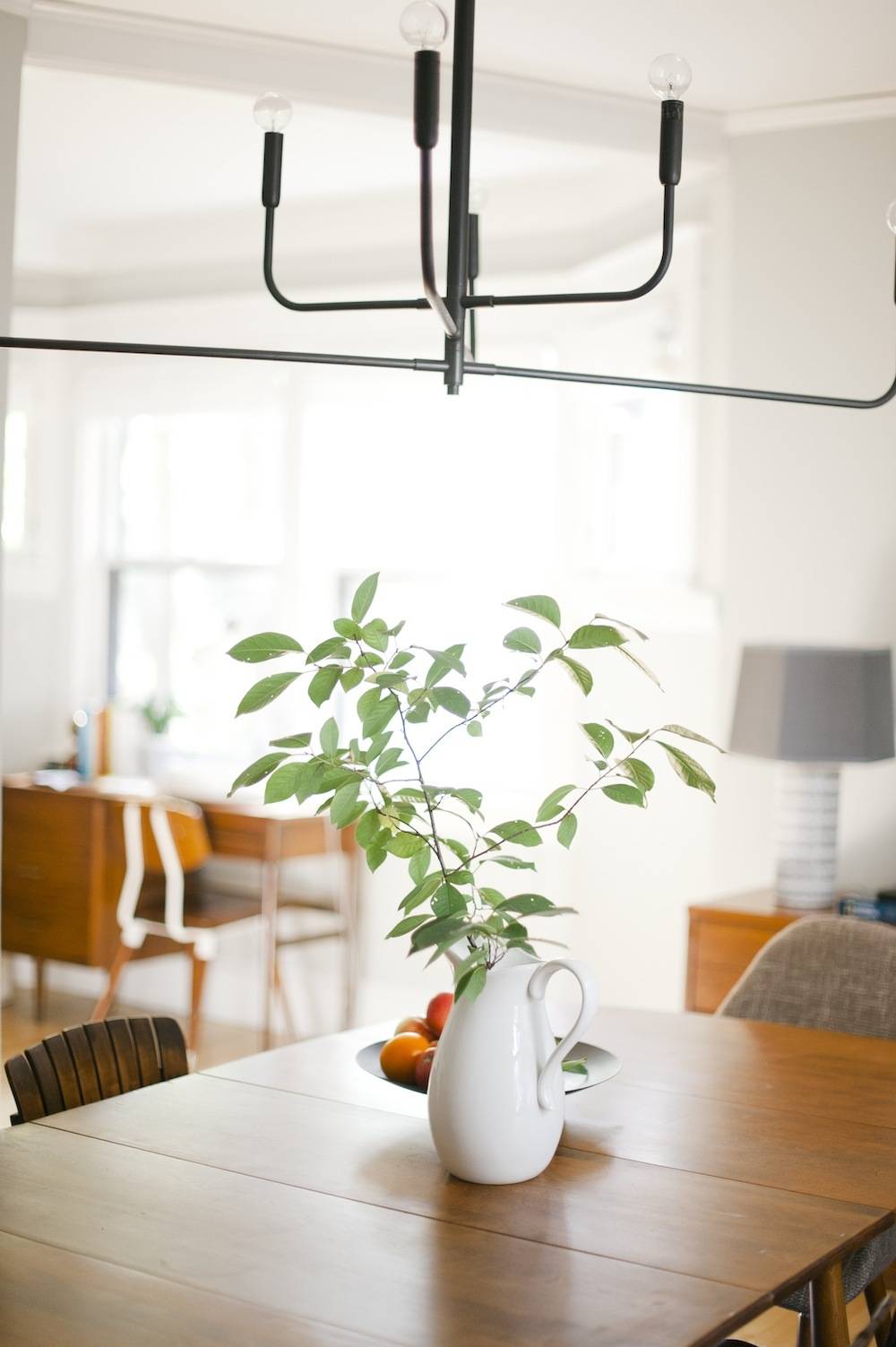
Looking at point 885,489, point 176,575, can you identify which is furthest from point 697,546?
point 176,575

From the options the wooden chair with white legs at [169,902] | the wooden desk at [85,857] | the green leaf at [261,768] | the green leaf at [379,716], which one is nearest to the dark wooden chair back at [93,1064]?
the green leaf at [261,768]

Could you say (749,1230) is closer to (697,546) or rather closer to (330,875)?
(697,546)

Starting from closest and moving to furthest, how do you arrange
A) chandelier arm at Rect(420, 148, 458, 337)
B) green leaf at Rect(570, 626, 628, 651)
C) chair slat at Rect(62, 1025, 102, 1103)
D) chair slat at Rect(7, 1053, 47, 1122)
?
chandelier arm at Rect(420, 148, 458, 337) → green leaf at Rect(570, 626, 628, 651) → chair slat at Rect(7, 1053, 47, 1122) → chair slat at Rect(62, 1025, 102, 1103)

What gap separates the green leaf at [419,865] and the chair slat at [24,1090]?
22.7 inches

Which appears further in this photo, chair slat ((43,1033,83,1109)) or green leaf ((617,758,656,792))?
chair slat ((43,1033,83,1109))

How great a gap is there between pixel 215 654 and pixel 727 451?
2.31 meters

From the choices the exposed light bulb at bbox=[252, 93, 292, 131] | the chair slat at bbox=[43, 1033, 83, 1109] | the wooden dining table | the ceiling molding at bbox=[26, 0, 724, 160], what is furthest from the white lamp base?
the exposed light bulb at bbox=[252, 93, 292, 131]

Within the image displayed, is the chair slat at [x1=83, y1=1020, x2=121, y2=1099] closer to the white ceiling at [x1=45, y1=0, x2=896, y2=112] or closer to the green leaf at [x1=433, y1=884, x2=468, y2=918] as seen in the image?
the green leaf at [x1=433, y1=884, x2=468, y2=918]

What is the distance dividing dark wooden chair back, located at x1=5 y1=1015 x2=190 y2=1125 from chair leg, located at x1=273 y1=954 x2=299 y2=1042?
256 centimetres

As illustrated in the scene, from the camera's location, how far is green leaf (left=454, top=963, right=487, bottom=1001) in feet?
5.22

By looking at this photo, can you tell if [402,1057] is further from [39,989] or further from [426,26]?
[39,989]

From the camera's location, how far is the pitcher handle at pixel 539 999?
1.61 m

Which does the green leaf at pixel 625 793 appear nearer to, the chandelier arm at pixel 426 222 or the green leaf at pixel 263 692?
the green leaf at pixel 263 692

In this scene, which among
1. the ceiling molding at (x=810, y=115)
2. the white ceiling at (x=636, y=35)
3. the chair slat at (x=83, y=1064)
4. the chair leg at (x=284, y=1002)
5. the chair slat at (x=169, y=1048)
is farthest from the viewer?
the chair leg at (x=284, y=1002)
